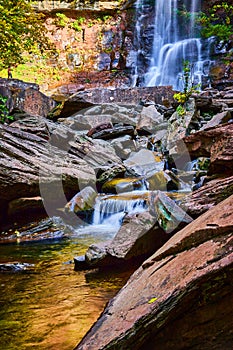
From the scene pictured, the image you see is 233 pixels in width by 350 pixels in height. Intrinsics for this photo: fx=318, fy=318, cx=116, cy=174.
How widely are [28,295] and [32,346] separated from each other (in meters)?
0.97

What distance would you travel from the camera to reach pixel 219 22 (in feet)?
77.2

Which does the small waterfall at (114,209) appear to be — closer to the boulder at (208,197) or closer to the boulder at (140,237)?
the boulder at (140,237)

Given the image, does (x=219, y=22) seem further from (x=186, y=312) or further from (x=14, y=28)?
(x=186, y=312)

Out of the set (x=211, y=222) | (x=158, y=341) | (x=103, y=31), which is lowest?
(x=158, y=341)

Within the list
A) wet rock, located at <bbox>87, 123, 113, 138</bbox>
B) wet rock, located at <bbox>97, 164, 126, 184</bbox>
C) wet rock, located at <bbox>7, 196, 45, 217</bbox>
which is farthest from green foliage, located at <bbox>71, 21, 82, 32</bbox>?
wet rock, located at <bbox>7, 196, 45, 217</bbox>

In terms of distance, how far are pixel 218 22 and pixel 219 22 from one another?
8 centimetres

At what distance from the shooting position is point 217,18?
74.6 ft

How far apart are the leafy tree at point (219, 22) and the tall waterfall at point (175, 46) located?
0.66m

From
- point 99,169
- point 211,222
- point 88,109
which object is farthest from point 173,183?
point 88,109

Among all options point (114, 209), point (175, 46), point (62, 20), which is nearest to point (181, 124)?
point (114, 209)

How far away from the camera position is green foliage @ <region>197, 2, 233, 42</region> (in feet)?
68.3

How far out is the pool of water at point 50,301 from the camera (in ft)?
7.72

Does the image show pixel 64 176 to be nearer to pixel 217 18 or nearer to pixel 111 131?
pixel 111 131

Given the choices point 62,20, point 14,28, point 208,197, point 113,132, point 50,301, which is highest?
point 62,20
